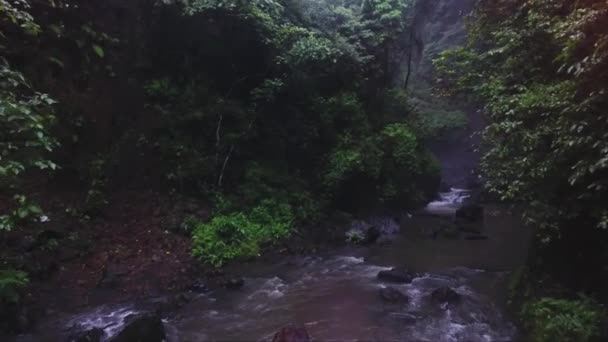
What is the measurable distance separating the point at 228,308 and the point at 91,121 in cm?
726

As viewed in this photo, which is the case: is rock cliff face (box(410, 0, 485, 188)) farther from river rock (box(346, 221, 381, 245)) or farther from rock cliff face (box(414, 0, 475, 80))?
river rock (box(346, 221, 381, 245))

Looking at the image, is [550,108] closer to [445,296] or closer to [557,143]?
[557,143]

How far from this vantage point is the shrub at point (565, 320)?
6.12m

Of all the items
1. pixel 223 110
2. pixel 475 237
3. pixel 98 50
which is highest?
pixel 98 50

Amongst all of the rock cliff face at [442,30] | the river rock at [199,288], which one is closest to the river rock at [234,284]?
the river rock at [199,288]

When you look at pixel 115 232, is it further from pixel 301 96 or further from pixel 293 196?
pixel 301 96

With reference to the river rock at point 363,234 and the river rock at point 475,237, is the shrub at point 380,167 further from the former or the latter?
the river rock at point 475,237

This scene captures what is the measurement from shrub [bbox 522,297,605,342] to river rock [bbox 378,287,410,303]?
254 centimetres

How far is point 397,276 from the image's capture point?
10469 millimetres

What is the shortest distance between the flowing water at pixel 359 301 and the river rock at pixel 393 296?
15 centimetres

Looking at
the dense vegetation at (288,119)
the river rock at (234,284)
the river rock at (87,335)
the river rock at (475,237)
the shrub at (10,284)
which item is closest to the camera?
the dense vegetation at (288,119)

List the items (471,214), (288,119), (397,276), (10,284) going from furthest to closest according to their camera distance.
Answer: (471,214) → (288,119) → (397,276) → (10,284)

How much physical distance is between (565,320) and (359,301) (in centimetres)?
398

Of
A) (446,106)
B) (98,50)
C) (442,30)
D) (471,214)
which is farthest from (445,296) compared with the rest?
(442,30)
